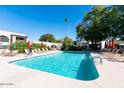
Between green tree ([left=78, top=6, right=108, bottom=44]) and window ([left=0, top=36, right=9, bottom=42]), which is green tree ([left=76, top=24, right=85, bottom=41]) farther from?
window ([left=0, top=36, right=9, bottom=42])

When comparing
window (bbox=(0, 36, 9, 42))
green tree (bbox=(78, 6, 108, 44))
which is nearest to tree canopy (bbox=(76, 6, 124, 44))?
green tree (bbox=(78, 6, 108, 44))

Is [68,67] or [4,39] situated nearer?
[68,67]

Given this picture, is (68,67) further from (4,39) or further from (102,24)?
(4,39)

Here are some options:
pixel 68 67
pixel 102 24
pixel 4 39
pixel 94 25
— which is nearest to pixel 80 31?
pixel 94 25

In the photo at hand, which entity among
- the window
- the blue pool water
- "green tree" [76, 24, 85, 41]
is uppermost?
"green tree" [76, 24, 85, 41]

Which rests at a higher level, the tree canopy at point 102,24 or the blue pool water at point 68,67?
the tree canopy at point 102,24

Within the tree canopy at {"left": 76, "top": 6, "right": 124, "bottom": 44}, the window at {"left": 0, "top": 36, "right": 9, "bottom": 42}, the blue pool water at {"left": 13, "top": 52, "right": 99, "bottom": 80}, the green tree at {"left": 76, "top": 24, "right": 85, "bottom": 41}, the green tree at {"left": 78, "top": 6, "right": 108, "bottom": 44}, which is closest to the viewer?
the blue pool water at {"left": 13, "top": 52, "right": 99, "bottom": 80}

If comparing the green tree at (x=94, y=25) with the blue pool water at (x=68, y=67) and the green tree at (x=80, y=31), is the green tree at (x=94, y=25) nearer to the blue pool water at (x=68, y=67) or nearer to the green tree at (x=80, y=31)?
the green tree at (x=80, y=31)

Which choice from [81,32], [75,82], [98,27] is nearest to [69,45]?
[81,32]

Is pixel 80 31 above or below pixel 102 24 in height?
below

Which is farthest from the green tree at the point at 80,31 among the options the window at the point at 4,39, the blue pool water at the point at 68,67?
the blue pool water at the point at 68,67

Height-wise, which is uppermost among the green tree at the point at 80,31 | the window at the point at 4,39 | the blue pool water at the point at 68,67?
the green tree at the point at 80,31

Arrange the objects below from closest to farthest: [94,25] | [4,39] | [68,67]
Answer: [68,67], [94,25], [4,39]

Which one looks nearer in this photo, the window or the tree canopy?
the tree canopy
